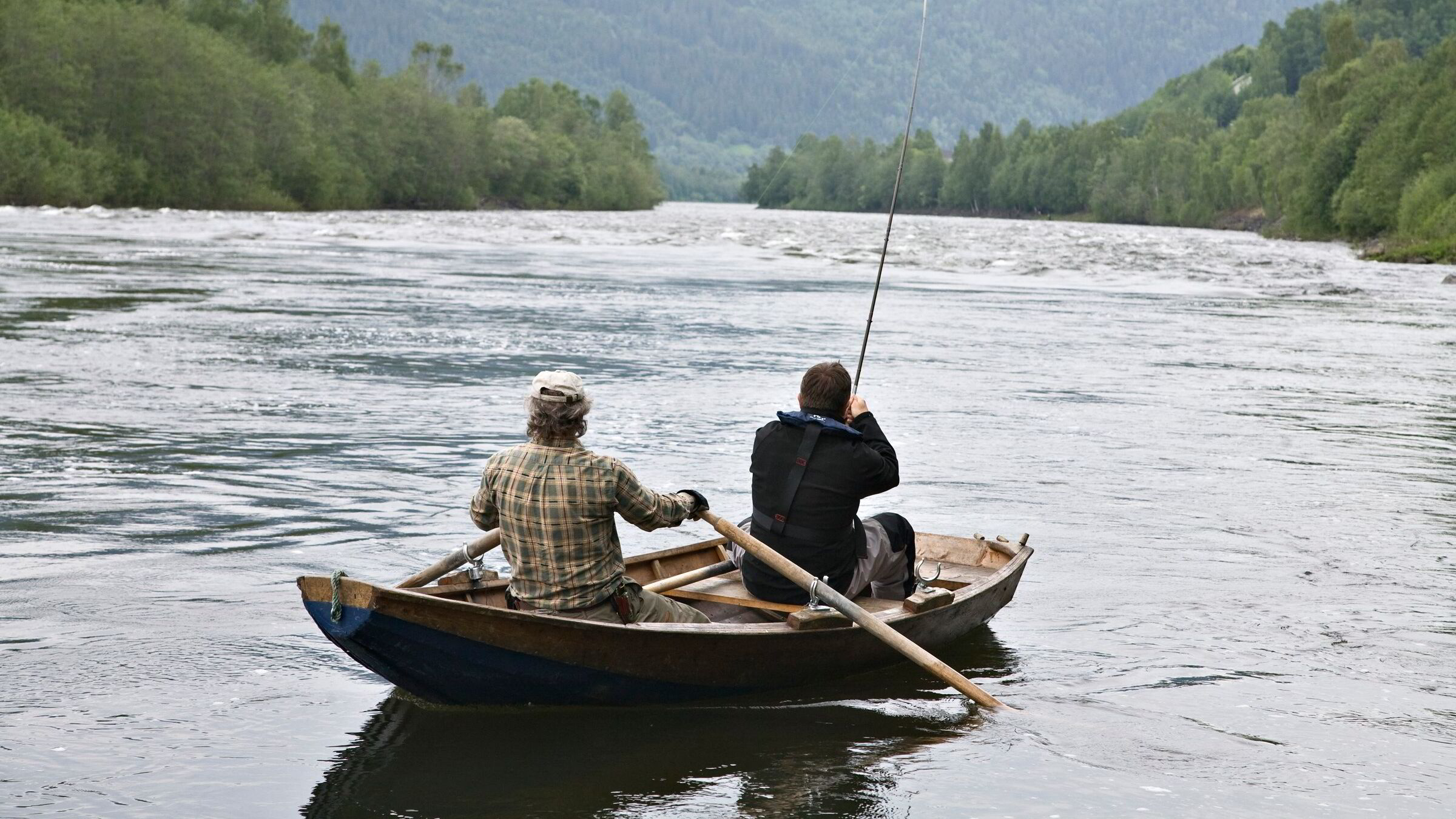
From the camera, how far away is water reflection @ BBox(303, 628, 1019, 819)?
5.62 m

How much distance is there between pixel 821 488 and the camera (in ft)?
22.3

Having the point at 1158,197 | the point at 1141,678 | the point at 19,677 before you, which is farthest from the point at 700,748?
the point at 1158,197

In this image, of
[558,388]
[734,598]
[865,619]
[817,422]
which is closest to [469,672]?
[558,388]

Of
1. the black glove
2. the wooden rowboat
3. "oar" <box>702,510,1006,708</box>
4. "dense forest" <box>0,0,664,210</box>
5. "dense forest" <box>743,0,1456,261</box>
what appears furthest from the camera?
"dense forest" <box>0,0,664,210</box>

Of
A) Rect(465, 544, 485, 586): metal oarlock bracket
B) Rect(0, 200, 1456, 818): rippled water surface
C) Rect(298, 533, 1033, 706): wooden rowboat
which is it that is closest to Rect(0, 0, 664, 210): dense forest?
Rect(0, 200, 1456, 818): rippled water surface

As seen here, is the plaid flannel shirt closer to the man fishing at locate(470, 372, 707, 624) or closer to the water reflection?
the man fishing at locate(470, 372, 707, 624)

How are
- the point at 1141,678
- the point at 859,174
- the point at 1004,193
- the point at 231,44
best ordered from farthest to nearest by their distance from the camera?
the point at 859,174
the point at 1004,193
the point at 231,44
the point at 1141,678

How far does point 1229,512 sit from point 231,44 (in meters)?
92.5

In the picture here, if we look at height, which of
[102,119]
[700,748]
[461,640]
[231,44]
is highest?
[231,44]

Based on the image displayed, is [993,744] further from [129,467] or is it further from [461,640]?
[129,467]

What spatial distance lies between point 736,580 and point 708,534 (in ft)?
8.73

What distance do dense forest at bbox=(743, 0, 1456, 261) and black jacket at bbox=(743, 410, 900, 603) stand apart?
4402cm

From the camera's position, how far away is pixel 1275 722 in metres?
6.80

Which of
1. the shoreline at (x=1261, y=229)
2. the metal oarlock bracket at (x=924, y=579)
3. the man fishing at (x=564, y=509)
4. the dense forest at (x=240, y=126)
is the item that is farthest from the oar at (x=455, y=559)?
the dense forest at (x=240, y=126)
